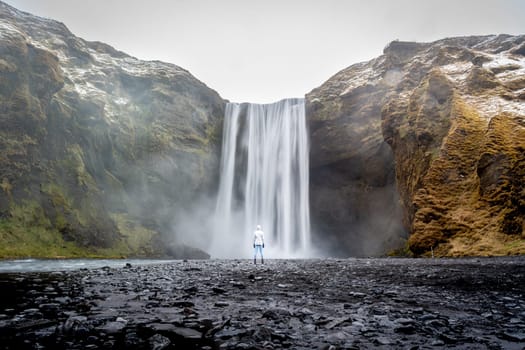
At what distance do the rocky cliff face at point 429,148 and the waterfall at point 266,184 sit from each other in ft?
10.4

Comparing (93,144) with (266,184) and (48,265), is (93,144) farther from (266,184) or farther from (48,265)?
(48,265)

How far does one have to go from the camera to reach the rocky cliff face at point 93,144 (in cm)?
3634

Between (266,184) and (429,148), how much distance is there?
85.5ft

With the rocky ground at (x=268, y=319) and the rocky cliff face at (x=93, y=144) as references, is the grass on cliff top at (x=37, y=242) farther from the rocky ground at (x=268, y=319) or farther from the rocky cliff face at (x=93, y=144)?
the rocky ground at (x=268, y=319)

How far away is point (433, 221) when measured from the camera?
22.1 metres

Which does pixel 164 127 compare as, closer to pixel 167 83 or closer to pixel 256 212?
pixel 167 83

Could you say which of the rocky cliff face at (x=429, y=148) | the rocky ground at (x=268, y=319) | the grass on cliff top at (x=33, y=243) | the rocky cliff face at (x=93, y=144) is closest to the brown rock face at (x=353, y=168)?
the rocky cliff face at (x=429, y=148)

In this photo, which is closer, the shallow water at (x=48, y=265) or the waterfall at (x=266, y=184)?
the shallow water at (x=48, y=265)

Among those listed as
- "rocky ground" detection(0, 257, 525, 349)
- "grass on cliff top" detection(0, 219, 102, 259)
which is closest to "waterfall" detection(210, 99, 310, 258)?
"grass on cliff top" detection(0, 219, 102, 259)

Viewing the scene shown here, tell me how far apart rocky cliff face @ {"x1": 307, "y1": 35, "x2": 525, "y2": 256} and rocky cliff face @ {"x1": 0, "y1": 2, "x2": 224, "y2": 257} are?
70.3 ft

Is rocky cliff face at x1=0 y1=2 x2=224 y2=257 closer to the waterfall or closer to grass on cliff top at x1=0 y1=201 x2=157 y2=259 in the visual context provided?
grass on cliff top at x1=0 y1=201 x2=157 y2=259

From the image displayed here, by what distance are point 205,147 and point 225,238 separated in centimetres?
1544

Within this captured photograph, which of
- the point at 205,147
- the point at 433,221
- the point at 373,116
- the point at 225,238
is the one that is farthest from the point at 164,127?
the point at 433,221

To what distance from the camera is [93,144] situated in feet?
152
